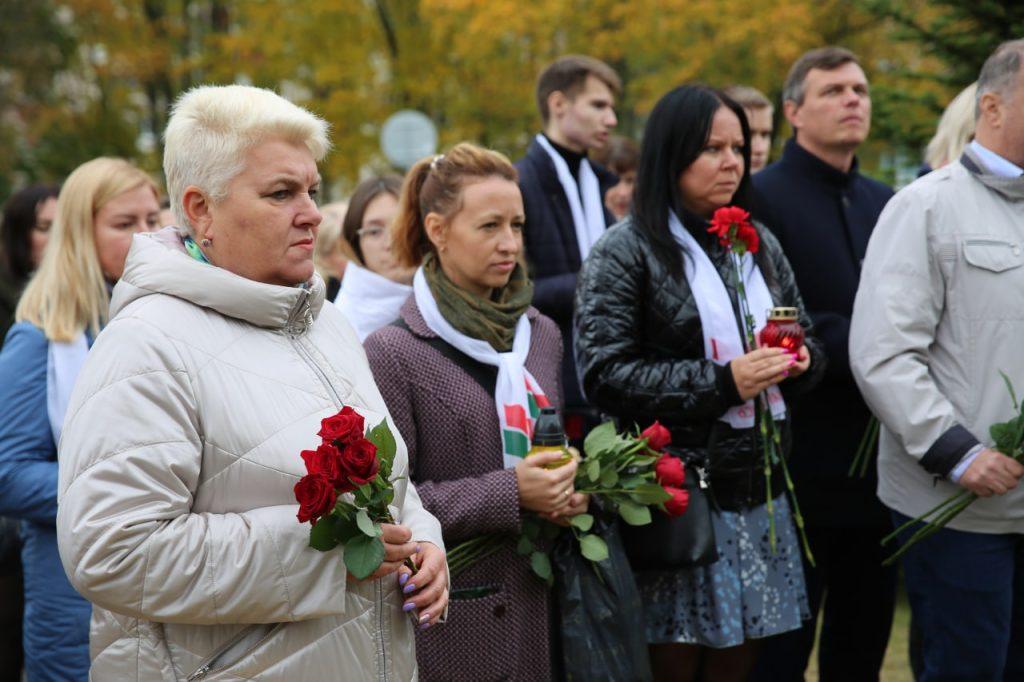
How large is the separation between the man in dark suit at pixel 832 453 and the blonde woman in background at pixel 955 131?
1.53 feet

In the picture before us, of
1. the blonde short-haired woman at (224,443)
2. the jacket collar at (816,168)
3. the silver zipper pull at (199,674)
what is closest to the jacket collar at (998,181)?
the jacket collar at (816,168)

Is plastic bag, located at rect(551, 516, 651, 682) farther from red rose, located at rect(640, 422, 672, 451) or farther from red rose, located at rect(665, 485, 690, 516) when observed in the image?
red rose, located at rect(640, 422, 672, 451)

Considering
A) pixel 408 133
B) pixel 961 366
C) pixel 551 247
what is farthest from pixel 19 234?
pixel 408 133

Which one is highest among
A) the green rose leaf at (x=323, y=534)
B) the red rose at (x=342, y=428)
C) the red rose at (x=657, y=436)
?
the red rose at (x=342, y=428)

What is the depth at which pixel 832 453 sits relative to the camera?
5.24m

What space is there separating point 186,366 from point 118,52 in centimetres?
1949

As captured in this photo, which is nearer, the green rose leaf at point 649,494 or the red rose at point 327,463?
the red rose at point 327,463

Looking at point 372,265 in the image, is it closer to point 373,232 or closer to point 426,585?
point 373,232

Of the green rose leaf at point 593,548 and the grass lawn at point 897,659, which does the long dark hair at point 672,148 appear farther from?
the grass lawn at point 897,659

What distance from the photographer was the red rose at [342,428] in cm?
262

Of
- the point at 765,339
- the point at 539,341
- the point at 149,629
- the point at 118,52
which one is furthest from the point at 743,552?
the point at 118,52

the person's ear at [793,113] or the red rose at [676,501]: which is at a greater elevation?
the person's ear at [793,113]

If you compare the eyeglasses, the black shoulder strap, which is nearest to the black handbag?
the black shoulder strap

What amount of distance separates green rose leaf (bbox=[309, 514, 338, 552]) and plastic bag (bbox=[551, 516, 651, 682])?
1474 mm
